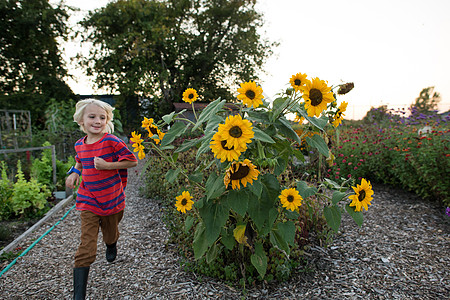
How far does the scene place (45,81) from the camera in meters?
13.3

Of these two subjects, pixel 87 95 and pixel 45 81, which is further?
pixel 87 95

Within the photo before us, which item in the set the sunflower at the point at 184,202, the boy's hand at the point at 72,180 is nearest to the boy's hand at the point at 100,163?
the boy's hand at the point at 72,180

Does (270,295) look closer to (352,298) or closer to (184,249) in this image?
(352,298)

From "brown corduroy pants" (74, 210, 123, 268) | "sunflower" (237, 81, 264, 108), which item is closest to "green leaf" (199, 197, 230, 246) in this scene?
"sunflower" (237, 81, 264, 108)

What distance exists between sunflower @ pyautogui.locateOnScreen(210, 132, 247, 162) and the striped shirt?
100 centimetres

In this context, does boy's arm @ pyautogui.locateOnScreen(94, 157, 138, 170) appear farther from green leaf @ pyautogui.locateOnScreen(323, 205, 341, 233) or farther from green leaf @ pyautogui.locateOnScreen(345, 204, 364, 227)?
green leaf @ pyautogui.locateOnScreen(345, 204, 364, 227)

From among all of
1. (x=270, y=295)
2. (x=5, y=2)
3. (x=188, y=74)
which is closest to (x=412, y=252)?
(x=270, y=295)

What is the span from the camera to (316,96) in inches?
56.2

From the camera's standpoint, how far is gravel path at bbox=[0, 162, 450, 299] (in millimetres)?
2012

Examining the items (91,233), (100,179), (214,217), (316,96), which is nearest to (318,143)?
(316,96)

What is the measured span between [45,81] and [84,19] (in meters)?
3.27

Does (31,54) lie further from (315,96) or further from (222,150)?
(315,96)

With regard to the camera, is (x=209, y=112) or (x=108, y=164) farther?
(x=108, y=164)

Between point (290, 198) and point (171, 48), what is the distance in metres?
12.5
